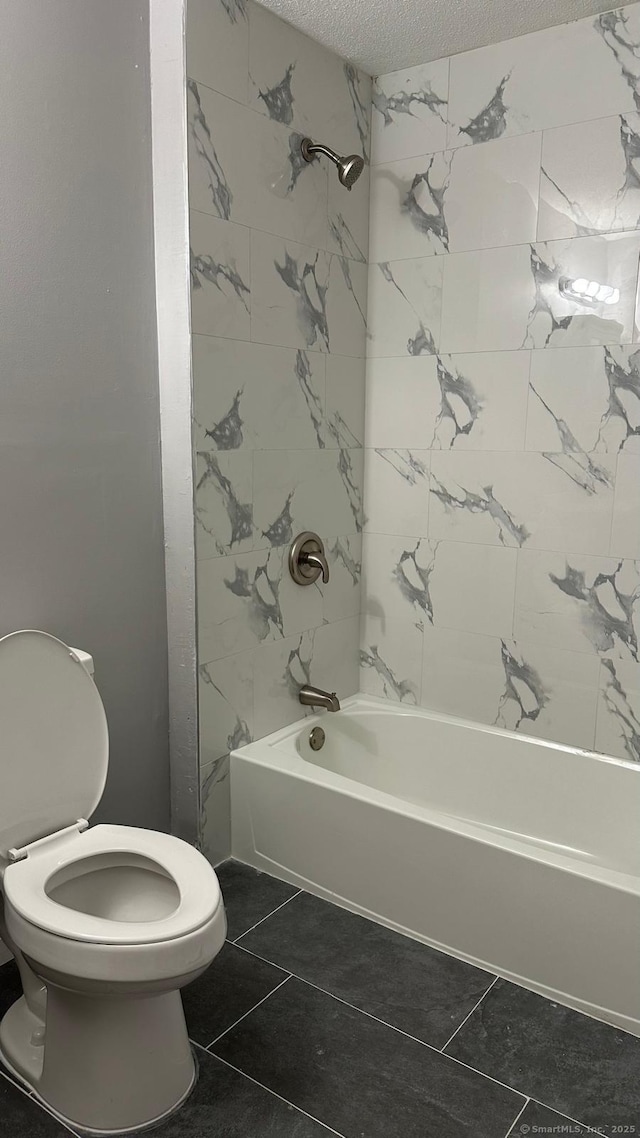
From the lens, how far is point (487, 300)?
2.62m

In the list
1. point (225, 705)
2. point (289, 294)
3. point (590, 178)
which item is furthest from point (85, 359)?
point (590, 178)

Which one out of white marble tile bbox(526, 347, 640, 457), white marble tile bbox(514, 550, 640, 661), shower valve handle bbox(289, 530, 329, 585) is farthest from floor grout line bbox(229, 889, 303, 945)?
white marble tile bbox(526, 347, 640, 457)

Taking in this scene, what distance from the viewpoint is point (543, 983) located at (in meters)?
2.03

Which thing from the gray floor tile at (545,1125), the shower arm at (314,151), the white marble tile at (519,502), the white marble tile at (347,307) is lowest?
the gray floor tile at (545,1125)

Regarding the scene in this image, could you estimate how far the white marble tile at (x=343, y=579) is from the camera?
2.88 metres

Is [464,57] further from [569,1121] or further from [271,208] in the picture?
[569,1121]

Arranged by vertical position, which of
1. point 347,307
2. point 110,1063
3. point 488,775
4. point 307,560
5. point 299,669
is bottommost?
point 110,1063

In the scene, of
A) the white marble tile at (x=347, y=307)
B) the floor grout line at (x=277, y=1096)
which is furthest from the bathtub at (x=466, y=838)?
the white marble tile at (x=347, y=307)

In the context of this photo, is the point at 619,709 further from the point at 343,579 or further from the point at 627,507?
the point at 343,579

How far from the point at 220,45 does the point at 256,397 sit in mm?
910

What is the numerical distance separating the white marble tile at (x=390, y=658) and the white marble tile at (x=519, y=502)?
15.2 inches

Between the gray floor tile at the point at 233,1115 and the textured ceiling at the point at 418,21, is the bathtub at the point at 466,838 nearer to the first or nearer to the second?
the gray floor tile at the point at 233,1115

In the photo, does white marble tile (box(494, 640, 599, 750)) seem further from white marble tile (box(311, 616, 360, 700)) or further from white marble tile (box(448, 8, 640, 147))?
white marble tile (box(448, 8, 640, 147))

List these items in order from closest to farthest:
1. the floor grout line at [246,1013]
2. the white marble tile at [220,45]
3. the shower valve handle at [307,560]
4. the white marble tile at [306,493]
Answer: the floor grout line at [246,1013], the white marble tile at [220,45], the white marble tile at [306,493], the shower valve handle at [307,560]
